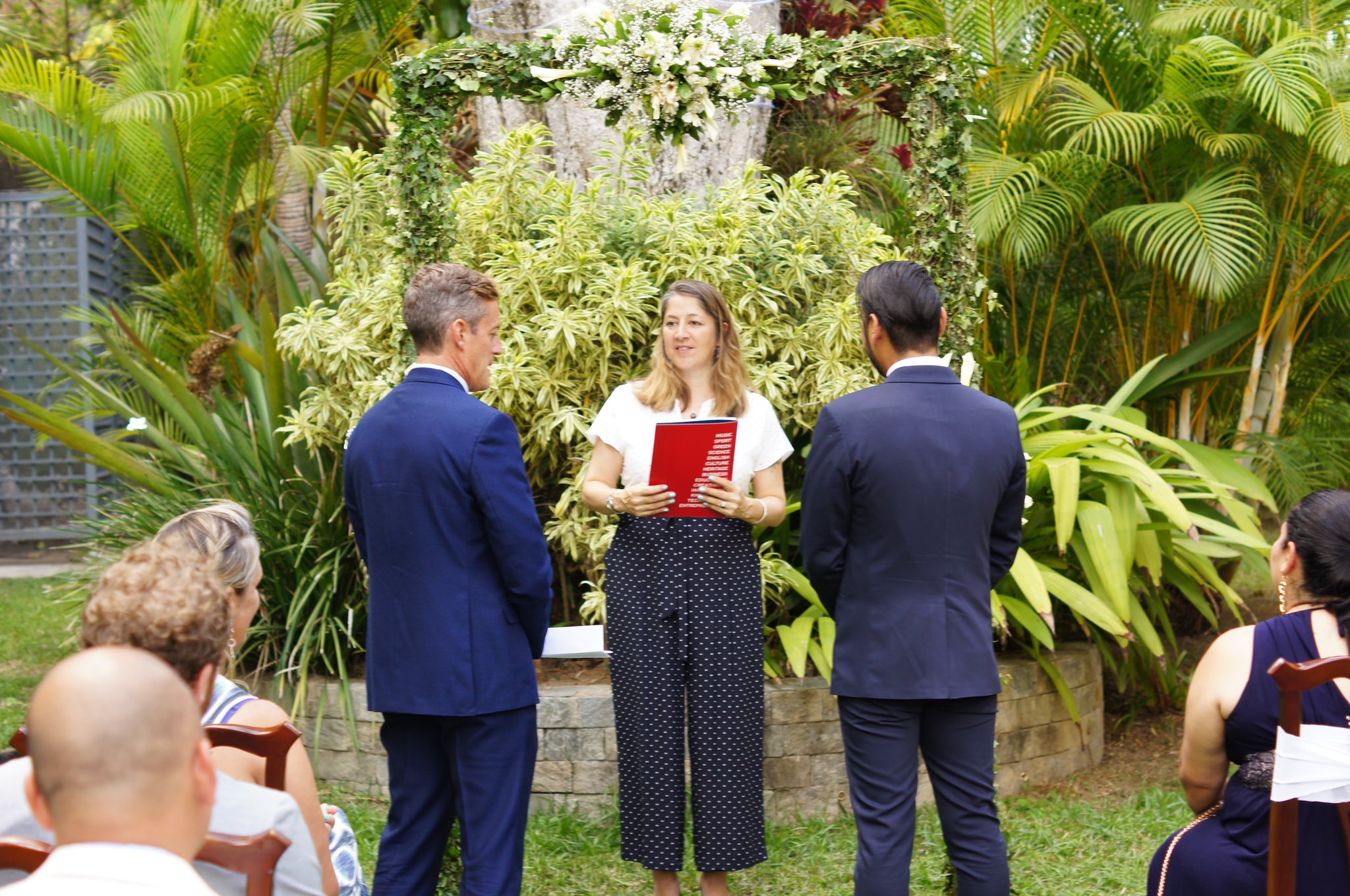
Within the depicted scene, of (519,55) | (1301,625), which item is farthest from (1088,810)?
(519,55)

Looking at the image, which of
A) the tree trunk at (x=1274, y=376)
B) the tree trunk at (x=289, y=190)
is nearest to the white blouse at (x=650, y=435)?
the tree trunk at (x=1274, y=376)

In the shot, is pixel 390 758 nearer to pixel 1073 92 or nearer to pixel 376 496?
pixel 376 496

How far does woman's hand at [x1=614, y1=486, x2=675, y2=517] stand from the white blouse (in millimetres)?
145

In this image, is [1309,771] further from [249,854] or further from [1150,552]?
[1150,552]

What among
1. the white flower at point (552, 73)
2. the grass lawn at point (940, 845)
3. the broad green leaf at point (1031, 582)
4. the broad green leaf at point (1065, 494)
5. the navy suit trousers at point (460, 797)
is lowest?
the grass lawn at point (940, 845)

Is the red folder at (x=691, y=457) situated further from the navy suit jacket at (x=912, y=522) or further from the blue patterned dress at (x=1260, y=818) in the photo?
the blue patterned dress at (x=1260, y=818)

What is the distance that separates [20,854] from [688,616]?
2.20 metres

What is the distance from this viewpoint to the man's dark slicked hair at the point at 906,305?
9.81 ft

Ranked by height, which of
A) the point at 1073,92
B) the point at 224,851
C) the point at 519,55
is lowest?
the point at 224,851

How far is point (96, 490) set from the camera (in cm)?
972

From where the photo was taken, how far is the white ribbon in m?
2.20

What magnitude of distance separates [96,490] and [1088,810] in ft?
27.2

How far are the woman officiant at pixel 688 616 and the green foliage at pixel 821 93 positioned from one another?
1.05m

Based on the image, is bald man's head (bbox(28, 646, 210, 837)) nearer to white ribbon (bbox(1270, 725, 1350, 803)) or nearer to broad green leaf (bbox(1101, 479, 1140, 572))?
white ribbon (bbox(1270, 725, 1350, 803))
